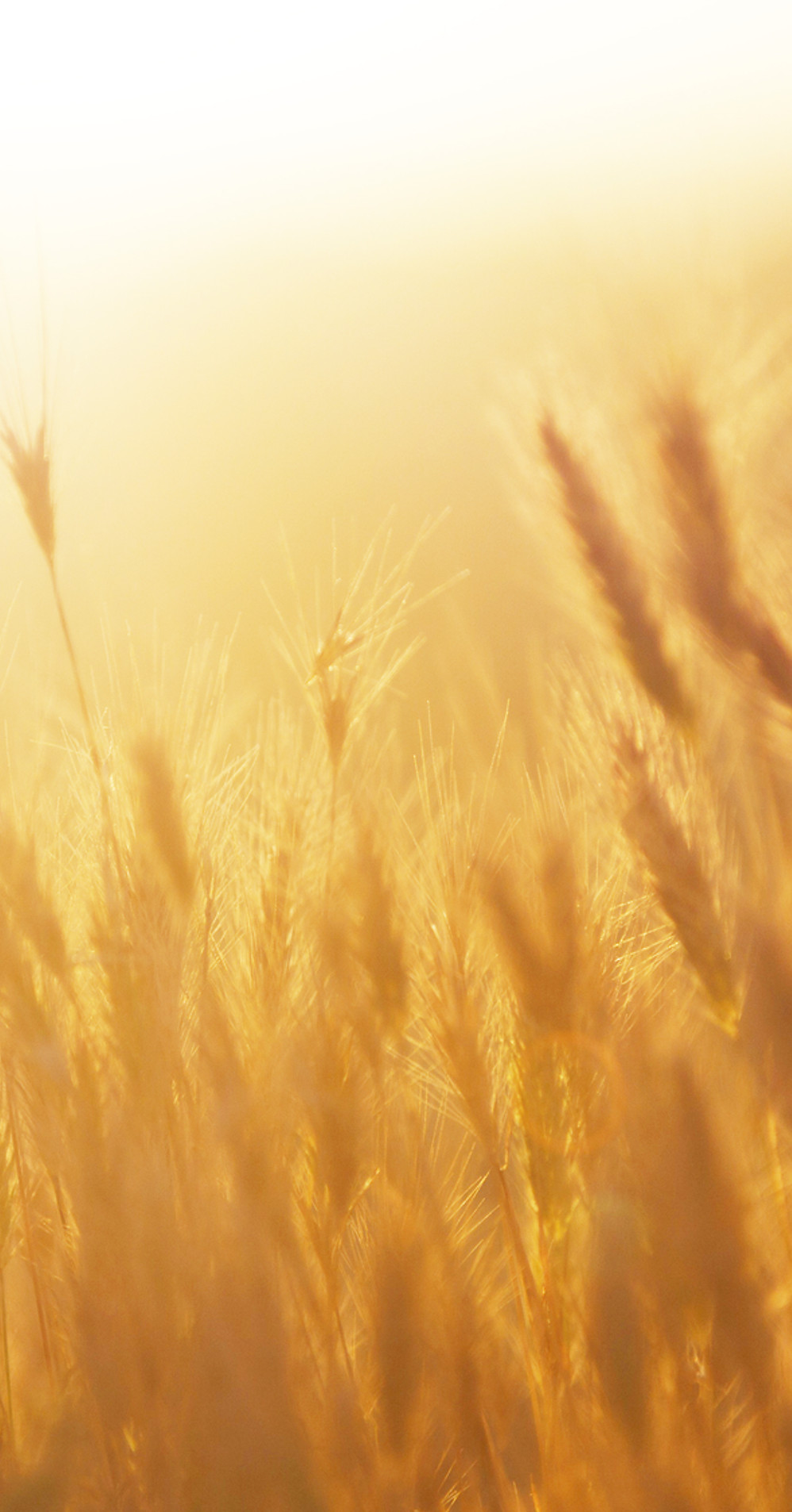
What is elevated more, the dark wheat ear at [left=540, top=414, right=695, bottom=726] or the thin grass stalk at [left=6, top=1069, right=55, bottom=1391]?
the dark wheat ear at [left=540, top=414, right=695, bottom=726]

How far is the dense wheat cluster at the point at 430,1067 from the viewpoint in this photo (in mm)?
702

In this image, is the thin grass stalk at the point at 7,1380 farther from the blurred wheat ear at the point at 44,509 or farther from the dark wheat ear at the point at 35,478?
the dark wheat ear at the point at 35,478

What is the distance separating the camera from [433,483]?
3.00m

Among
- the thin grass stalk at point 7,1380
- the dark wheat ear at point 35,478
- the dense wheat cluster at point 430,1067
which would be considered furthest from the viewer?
the dark wheat ear at point 35,478

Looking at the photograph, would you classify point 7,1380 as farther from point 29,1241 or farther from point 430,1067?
point 430,1067

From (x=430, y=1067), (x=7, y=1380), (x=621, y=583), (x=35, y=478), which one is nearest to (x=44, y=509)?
(x=35, y=478)

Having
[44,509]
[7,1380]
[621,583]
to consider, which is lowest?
[7,1380]

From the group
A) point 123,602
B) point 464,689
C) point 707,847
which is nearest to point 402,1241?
point 707,847

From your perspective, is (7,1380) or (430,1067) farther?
(430,1067)

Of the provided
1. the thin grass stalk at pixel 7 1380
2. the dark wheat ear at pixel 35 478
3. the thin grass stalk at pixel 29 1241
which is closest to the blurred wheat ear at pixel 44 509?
the dark wheat ear at pixel 35 478

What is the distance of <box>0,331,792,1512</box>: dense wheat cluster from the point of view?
702mm

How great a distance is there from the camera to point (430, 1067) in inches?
39.2

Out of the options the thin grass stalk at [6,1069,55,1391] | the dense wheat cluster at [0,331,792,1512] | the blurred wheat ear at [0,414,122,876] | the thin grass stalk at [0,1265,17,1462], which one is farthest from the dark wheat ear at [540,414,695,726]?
the thin grass stalk at [0,1265,17,1462]

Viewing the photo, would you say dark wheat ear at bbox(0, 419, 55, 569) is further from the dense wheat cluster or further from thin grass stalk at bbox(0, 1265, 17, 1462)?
thin grass stalk at bbox(0, 1265, 17, 1462)
